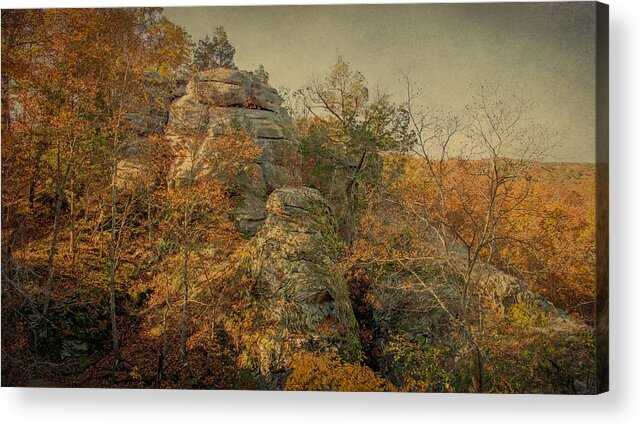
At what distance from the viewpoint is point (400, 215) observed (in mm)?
7297

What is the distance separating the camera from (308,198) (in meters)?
7.55

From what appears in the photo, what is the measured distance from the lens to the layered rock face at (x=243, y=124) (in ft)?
24.6

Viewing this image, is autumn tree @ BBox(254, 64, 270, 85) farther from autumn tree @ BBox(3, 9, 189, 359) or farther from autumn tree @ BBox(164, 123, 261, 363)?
autumn tree @ BBox(3, 9, 189, 359)

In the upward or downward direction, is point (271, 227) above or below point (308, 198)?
below

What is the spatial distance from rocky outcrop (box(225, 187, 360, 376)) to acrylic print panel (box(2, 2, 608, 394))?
24mm

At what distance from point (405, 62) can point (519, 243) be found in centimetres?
230

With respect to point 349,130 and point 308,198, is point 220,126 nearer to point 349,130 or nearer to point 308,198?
point 308,198

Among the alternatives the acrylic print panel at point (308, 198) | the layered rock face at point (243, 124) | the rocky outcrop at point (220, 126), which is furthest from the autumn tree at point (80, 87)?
the layered rock face at point (243, 124)

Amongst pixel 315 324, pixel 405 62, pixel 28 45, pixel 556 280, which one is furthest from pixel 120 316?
pixel 556 280

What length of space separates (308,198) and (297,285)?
Result: 0.99 meters

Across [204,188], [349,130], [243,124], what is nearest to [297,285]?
[204,188]

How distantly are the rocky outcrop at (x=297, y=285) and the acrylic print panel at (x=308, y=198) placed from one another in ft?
0.08

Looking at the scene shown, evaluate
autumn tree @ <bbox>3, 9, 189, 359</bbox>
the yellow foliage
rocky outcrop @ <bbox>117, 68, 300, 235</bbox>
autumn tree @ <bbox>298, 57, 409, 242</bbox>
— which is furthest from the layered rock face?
the yellow foliage

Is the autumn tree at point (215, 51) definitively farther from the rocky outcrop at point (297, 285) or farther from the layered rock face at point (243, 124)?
the rocky outcrop at point (297, 285)
